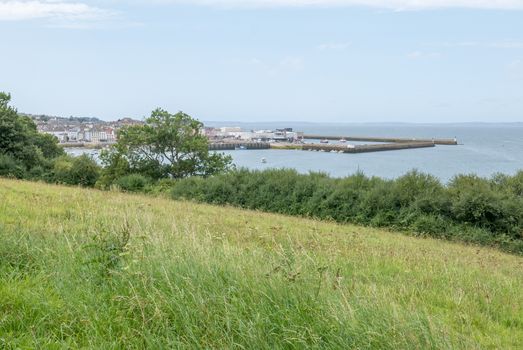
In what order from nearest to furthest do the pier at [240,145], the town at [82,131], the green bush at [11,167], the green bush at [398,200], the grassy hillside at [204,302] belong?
the grassy hillside at [204,302], the green bush at [398,200], the green bush at [11,167], the town at [82,131], the pier at [240,145]

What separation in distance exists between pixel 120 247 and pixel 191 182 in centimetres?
2365

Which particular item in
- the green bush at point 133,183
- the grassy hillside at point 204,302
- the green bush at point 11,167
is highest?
the grassy hillside at point 204,302

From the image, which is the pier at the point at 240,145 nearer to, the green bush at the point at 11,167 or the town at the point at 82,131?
the town at the point at 82,131

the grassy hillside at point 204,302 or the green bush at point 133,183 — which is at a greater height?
the grassy hillside at point 204,302

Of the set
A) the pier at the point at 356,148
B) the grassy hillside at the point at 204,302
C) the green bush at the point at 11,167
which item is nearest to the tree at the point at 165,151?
the green bush at the point at 11,167

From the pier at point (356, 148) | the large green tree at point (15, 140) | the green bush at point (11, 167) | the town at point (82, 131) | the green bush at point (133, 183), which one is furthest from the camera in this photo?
the pier at point (356, 148)

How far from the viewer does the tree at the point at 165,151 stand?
45281 mm

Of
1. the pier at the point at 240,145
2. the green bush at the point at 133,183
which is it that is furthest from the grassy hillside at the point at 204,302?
the pier at the point at 240,145

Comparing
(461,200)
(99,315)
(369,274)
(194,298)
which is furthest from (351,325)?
(461,200)

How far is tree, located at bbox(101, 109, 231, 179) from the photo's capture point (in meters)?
45.3

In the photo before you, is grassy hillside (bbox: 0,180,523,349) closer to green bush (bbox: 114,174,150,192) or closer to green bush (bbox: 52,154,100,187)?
green bush (bbox: 114,174,150,192)

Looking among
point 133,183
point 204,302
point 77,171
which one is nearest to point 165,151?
point 77,171

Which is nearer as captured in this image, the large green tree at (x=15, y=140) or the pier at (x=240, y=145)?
the large green tree at (x=15, y=140)

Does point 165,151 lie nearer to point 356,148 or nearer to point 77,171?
point 77,171
